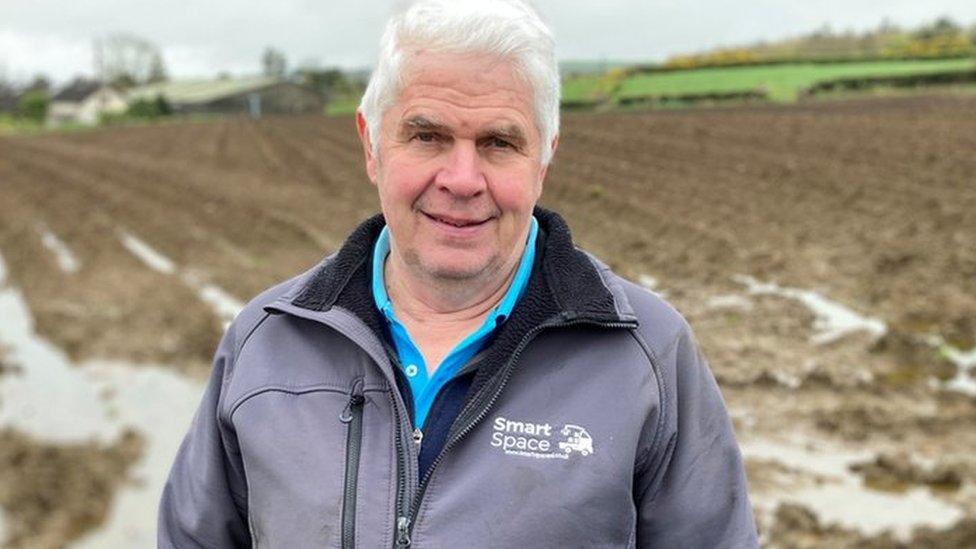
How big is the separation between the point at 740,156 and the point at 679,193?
429cm

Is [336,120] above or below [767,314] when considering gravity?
below

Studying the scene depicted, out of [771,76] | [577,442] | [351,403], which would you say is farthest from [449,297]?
[771,76]

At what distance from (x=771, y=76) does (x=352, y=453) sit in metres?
42.3

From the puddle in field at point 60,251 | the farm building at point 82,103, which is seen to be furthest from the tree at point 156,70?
the puddle in field at point 60,251

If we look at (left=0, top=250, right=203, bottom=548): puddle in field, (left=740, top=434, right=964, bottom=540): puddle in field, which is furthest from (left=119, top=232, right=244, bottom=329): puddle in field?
(left=740, top=434, right=964, bottom=540): puddle in field

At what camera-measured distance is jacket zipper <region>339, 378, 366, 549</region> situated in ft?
5.47

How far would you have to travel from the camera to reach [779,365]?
6465mm

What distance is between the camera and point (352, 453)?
1687 millimetres

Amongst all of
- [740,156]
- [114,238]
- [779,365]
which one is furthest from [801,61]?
[779,365]

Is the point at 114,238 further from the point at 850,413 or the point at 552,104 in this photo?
the point at 552,104

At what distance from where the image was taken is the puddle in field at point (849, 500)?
449 centimetres

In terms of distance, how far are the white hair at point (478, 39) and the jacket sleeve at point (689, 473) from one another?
0.51 meters

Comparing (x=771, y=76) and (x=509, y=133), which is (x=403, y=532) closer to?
(x=509, y=133)

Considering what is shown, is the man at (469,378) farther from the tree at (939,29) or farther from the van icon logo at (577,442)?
the tree at (939,29)
